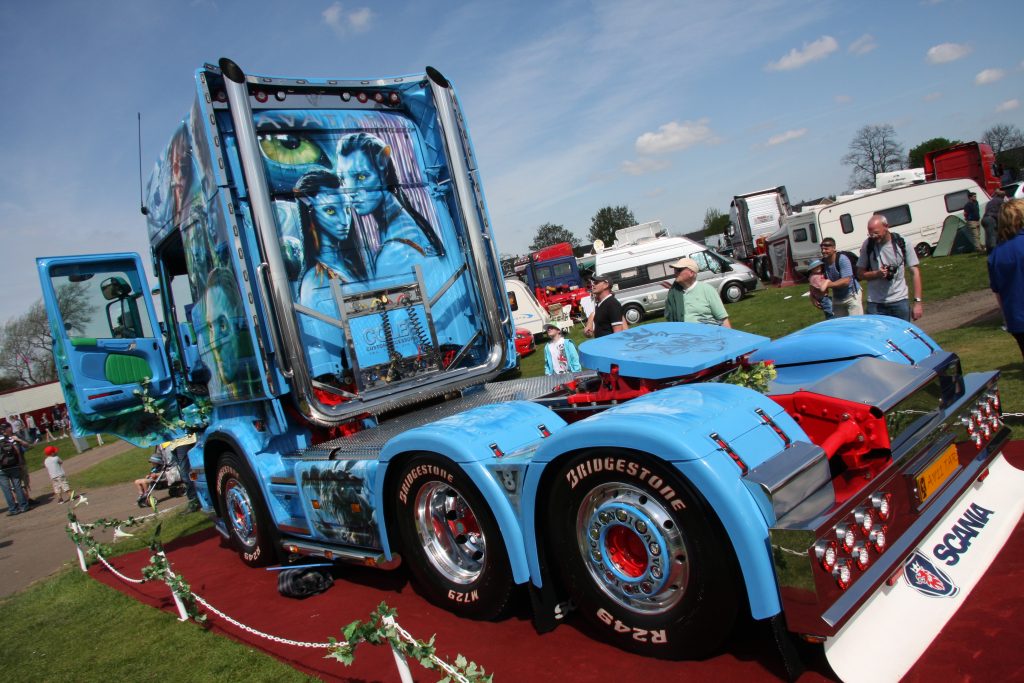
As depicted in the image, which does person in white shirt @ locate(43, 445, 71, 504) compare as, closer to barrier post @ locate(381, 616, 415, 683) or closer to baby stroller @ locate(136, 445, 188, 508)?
baby stroller @ locate(136, 445, 188, 508)

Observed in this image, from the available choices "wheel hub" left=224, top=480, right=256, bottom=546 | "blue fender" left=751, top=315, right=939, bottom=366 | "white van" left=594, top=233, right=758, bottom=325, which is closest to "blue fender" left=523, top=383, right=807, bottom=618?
"blue fender" left=751, top=315, right=939, bottom=366

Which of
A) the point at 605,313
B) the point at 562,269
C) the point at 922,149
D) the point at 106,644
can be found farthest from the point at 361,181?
the point at 922,149

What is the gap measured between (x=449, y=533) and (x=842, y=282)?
590 centimetres

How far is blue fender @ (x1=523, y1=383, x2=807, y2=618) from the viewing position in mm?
2588

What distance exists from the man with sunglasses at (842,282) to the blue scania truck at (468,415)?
12.4 ft

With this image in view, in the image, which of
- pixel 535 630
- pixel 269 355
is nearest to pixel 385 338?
pixel 269 355

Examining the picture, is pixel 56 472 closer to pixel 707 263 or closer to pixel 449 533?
pixel 449 533

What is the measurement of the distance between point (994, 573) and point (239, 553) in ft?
19.4

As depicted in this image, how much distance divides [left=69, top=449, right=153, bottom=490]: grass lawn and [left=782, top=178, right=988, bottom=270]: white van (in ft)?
63.3

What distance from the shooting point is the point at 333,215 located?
18.3 ft

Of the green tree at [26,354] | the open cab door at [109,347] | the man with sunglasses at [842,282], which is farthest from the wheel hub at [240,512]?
the green tree at [26,354]

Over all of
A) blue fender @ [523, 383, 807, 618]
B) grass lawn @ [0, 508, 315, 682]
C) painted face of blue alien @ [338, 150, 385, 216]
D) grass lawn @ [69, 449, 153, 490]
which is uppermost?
painted face of blue alien @ [338, 150, 385, 216]

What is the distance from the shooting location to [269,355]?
4.92 meters

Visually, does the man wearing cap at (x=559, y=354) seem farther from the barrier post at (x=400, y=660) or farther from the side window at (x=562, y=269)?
the side window at (x=562, y=269)
